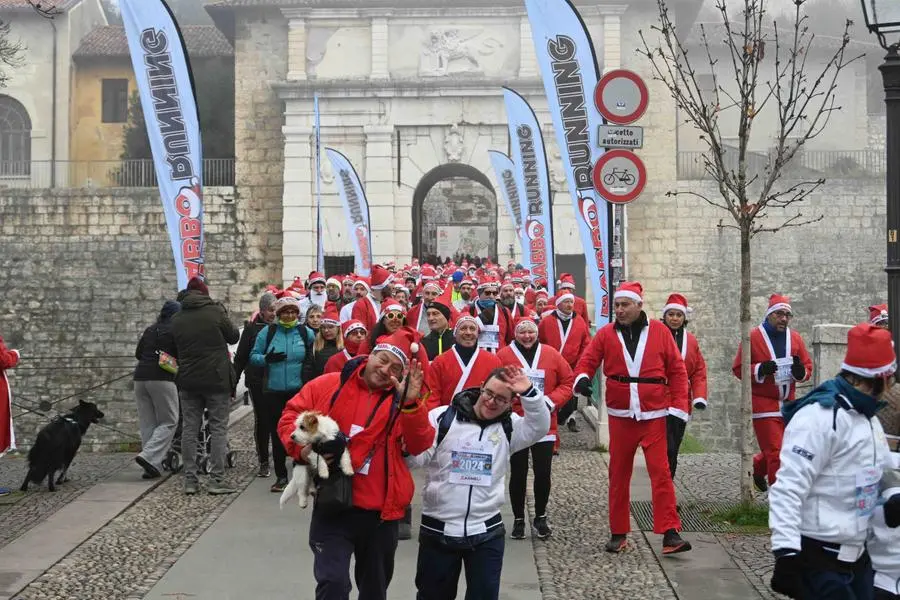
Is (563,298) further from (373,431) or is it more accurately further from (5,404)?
(373,431)

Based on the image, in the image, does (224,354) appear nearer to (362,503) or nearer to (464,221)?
(362,503)

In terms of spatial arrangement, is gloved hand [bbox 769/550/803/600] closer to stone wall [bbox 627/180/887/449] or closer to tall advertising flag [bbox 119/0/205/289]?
tall advertising flag [bbox 119/0/205/289]

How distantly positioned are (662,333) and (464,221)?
58687 mm

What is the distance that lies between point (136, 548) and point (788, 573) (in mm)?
5320

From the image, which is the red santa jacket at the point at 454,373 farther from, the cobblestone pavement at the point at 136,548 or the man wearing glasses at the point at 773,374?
the man wearing glasses at the point at 773,374

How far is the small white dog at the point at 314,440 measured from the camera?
5.28m

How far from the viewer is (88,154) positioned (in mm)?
44000

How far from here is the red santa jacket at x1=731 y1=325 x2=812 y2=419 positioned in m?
9.94

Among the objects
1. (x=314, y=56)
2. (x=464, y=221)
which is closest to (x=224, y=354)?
(x=314, y=56)

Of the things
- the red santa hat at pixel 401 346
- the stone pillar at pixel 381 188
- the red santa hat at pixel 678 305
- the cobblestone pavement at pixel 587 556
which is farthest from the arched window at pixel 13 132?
the red santa hat at pixel 401 346

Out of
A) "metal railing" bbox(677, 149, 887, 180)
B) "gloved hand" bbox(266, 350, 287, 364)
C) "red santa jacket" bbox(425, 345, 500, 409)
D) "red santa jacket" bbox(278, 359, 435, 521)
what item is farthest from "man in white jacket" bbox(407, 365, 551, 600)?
"metal railing" bbox(677, 149, 887, 180)

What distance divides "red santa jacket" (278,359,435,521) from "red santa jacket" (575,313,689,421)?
318 centimetres

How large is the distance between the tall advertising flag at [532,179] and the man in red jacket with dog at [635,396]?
12.8 m

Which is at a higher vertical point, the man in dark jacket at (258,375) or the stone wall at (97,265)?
the stone wall at (97,265)
